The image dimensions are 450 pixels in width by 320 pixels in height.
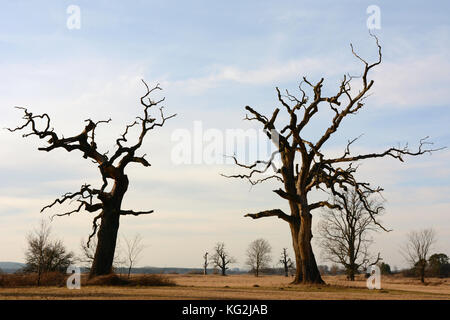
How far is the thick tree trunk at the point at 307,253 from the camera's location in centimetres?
3062

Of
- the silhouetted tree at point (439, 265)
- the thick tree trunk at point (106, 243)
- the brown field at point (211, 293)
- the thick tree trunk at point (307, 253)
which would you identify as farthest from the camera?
the silhouetted tree at point (439, 265)

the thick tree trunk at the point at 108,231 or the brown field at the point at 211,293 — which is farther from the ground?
the thick tree trunk at the point at 108,231

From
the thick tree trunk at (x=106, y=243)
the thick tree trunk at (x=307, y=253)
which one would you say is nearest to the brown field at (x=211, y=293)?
the thick tree trunk at (x=307, y=253)

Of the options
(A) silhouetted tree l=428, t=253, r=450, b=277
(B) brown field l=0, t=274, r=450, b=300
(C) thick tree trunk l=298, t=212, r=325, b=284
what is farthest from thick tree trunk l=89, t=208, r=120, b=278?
(A) silhouetted tree l=428, t=253, r=450, b=277

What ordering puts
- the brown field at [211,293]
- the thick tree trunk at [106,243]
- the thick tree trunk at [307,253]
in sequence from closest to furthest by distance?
the brown field at [211,293]
the thick tree trunk at [106,243]
the thick tree trunk at [307,253]

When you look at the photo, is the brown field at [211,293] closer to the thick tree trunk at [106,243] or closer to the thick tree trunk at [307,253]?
the thick tree trunk at [307,253]

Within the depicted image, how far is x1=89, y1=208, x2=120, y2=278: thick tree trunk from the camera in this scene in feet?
94.1

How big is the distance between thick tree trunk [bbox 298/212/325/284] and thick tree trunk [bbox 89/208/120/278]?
37.2 ft

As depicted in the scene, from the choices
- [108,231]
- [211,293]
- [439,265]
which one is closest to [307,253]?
[211,293]

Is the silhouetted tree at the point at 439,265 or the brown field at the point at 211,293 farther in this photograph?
the silhouetted tree at the point at 439,265

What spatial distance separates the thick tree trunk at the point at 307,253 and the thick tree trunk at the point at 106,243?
11.3 meters

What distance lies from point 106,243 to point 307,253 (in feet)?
40.3
